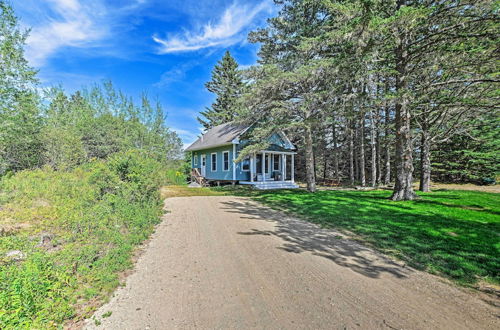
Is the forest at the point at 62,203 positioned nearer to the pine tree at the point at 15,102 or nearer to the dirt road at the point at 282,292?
the pine tree at the point at 15,102

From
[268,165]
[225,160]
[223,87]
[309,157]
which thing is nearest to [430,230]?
[309,157]

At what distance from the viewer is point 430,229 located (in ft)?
16.8

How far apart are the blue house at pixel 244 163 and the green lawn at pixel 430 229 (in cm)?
757

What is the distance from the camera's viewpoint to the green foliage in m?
2.25

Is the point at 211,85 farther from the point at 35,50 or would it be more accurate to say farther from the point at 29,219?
the point at 29,219

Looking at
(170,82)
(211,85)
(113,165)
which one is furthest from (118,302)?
(211,85)

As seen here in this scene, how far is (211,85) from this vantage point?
1282 inches

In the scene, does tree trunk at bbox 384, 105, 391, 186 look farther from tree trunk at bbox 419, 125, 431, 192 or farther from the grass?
the grass

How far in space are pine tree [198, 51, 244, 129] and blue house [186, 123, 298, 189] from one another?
1361 cm

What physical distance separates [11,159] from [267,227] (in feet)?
61.6

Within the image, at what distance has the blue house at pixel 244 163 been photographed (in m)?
15.8

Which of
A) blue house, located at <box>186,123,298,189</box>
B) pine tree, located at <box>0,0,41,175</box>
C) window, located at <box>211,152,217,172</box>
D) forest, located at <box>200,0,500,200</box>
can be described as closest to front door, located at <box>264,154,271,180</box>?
blue house, located at <box>186,123,298,189</box>

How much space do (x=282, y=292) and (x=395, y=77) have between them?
10.6 m

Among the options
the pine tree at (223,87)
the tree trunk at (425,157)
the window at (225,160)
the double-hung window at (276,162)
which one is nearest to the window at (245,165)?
the window at (225,160)
